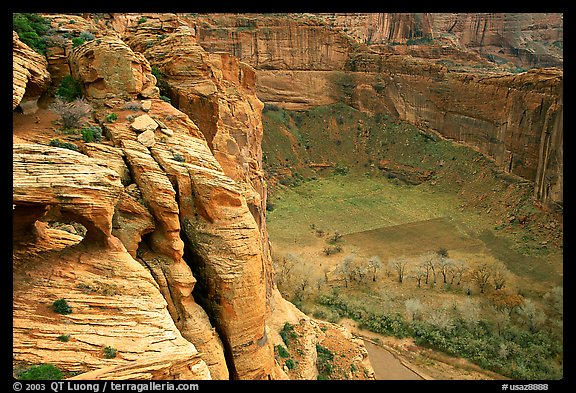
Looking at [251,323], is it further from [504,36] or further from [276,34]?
[504,36]

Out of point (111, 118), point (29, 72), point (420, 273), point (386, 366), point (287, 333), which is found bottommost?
point (386, 366)

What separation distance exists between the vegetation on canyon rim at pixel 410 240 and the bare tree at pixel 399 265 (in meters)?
0.14

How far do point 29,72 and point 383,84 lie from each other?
183 feet

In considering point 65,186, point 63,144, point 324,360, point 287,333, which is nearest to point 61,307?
point 65,186

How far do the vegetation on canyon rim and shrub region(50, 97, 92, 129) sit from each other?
67.7 ft

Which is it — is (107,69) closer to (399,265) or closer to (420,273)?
(399,265)

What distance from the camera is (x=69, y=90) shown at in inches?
541

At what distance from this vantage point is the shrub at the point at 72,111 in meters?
12.0

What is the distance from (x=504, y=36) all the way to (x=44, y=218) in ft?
361

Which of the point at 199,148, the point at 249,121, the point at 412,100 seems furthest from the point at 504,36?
the point at 199,148

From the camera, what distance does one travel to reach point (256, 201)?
67.9 ft

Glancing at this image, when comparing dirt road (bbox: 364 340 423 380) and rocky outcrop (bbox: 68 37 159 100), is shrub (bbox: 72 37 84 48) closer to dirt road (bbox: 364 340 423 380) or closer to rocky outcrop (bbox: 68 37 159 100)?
rocky outcrop (bbox: 68 37 159 100)

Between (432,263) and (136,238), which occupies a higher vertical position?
(136,238)

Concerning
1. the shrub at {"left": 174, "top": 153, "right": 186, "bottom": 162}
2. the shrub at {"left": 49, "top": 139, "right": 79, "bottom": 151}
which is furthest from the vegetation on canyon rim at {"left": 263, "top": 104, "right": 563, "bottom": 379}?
the shrub at {"left": 49, "top": 139, "right": 79, "bottom": 151}
